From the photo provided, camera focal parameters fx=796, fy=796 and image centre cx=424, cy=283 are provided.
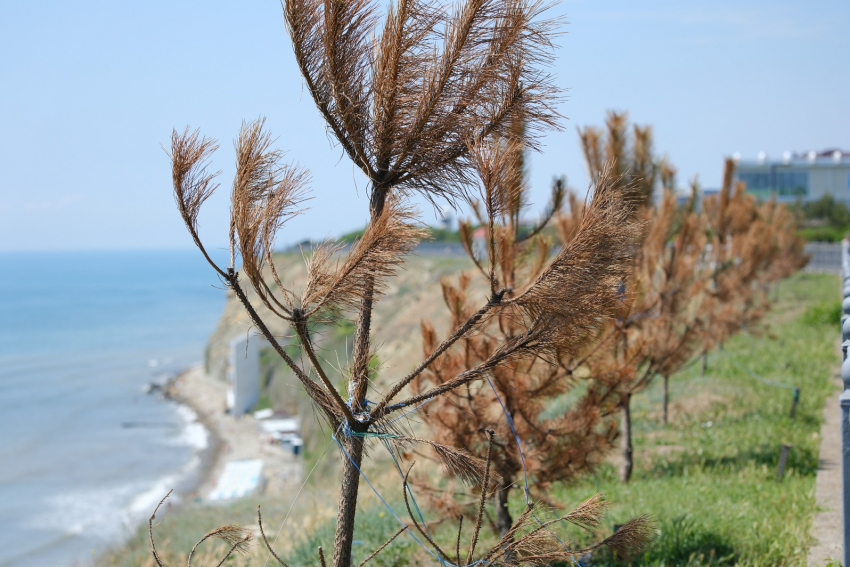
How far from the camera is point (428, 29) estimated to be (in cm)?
347

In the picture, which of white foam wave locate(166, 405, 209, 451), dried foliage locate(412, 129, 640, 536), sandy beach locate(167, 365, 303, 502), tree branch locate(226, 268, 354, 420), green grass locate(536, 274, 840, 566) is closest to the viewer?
tree branch locate(226, 268, 354, 420)

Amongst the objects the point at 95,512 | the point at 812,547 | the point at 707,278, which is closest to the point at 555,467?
the point at 812,547

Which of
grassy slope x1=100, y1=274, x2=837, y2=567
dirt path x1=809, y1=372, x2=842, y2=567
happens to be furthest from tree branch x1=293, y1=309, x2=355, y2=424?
dirt path x1=809, y1=372, x2=842, y2=567

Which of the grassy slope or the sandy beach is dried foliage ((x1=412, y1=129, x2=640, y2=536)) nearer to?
the grassy slope

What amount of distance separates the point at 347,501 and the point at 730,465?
5593 mm

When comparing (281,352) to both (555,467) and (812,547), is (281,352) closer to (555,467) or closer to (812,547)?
(555,467)

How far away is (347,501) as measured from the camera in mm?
3367

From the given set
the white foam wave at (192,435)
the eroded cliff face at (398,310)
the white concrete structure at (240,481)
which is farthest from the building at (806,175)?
the white concrete structure at (240,481)

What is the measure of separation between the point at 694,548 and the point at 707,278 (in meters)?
5.71

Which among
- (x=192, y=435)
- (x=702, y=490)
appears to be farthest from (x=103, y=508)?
(x=702, y=490)

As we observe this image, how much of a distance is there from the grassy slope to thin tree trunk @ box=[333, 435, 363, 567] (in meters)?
2.02

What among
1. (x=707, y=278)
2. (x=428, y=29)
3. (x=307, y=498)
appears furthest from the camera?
(x=707, y=278)

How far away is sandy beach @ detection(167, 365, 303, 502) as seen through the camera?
26484 mm

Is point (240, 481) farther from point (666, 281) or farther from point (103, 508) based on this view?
point (666, 281)
